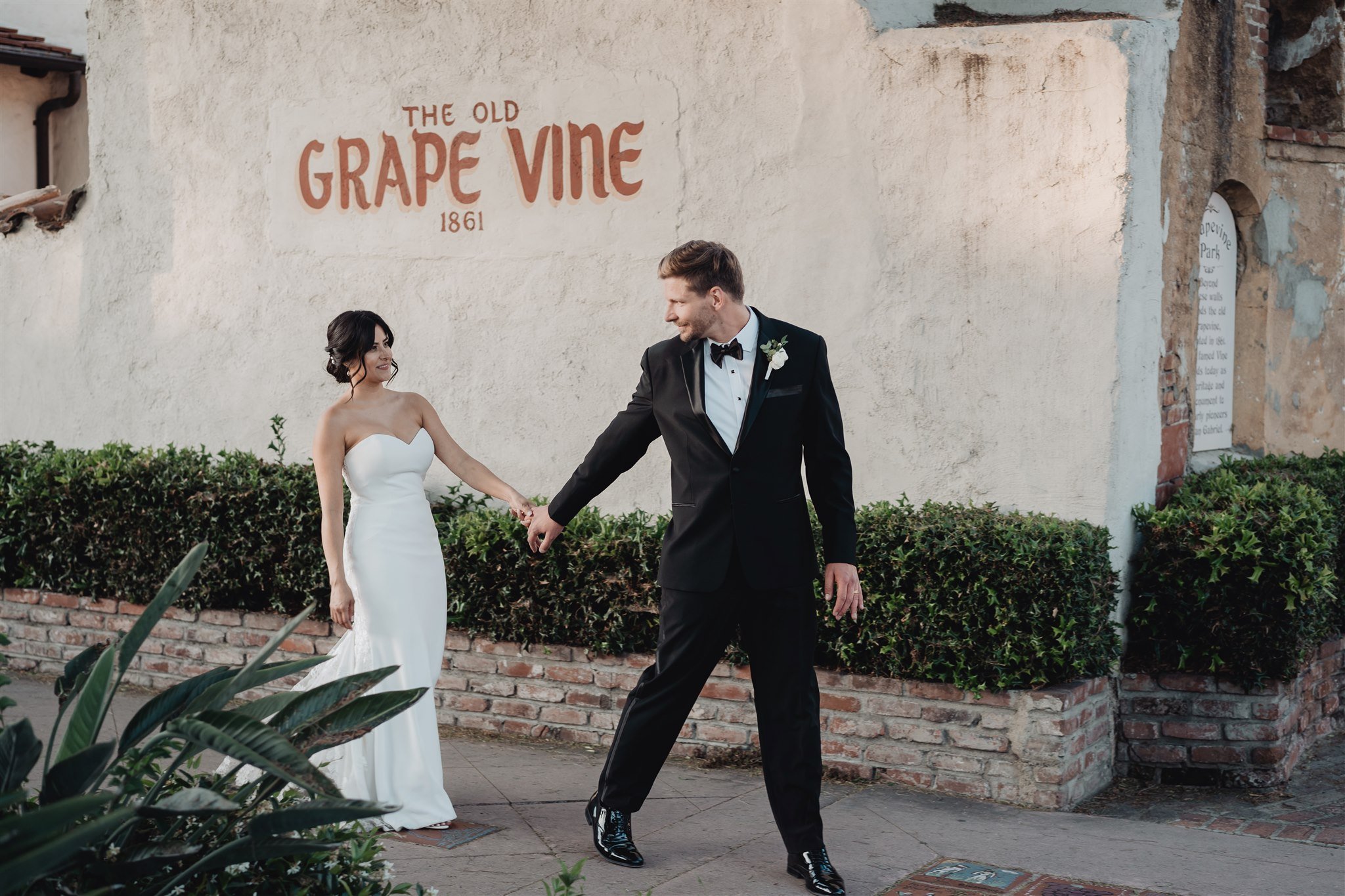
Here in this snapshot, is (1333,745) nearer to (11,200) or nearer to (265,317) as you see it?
(265,317)

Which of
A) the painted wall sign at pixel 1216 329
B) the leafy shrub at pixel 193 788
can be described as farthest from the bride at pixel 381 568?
the painted wall sign at pixel 1216 329

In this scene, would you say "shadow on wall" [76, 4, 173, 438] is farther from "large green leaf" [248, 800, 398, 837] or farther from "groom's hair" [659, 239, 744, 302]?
"large green leaf" [248, 800, 398, 837]

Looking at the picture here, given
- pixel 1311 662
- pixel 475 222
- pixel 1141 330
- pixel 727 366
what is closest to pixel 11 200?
pixel 475 222

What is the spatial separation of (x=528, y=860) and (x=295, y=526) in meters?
2.85

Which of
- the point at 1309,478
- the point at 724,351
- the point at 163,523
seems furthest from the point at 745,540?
the point at 163,523

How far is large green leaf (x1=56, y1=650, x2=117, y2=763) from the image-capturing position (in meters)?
2.60

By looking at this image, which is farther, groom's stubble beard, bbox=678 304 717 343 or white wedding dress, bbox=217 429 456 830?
white wedding dress, bbox=217 429 456 830

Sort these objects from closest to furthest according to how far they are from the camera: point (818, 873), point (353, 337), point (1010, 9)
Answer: point (818, 873), point (353, 337), point (1010, 9)

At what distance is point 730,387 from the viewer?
4.51 meters

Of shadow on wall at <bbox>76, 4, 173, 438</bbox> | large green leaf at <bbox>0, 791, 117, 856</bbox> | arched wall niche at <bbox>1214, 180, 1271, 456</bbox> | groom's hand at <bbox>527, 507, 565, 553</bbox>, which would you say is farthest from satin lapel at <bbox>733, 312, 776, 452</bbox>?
shadow on wall at <bbox>76, 4, 173, 438</bbox>

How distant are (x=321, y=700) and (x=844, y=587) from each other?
2.15 m

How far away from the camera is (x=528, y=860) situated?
15.3 ft

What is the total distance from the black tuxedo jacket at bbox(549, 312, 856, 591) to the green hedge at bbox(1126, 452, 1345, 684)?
7.06 feet

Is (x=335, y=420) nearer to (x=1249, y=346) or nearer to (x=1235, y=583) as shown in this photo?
(x=1235, y=583)
